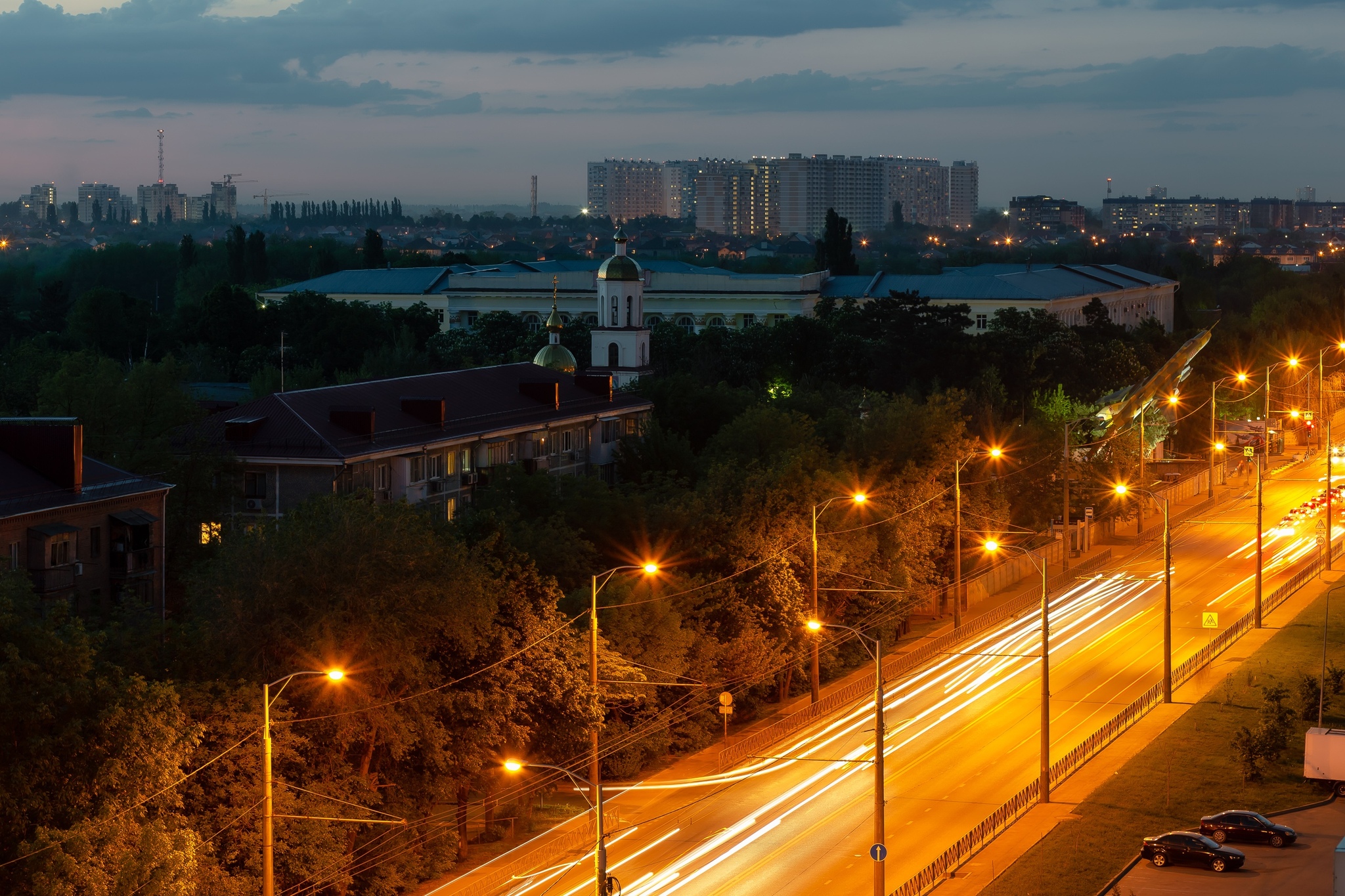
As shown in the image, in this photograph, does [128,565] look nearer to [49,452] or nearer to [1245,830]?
[49,452]

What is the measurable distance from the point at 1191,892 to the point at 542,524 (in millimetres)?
22776

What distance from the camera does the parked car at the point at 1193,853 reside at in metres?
39.6

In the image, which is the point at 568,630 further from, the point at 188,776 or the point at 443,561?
the point at 188,776

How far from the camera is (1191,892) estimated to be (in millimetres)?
38000

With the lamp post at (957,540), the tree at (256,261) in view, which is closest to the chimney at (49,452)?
the lamp post at (957,540)

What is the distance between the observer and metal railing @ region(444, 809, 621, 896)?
39.2m

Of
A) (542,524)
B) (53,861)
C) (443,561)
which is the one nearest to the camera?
(53,861)

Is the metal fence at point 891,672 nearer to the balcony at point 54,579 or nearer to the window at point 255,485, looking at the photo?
the balcony at point 54,579

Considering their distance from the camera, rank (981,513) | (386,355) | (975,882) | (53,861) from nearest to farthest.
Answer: (53,861)
(975,882)
(981,513)
(386,355)

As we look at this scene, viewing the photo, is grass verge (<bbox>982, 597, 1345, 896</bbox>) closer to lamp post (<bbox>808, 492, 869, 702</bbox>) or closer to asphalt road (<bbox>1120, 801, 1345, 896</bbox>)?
asphalt road (<bbox>1120, 801, 1345, 896</bbox>)

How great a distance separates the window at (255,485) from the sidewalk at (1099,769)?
31.6 m

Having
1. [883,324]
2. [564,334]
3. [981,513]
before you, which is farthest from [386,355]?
[981,513]

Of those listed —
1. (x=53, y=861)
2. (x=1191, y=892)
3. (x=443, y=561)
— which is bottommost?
(x=1191, y=892)

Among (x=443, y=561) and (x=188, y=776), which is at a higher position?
(x=443, y=561)
